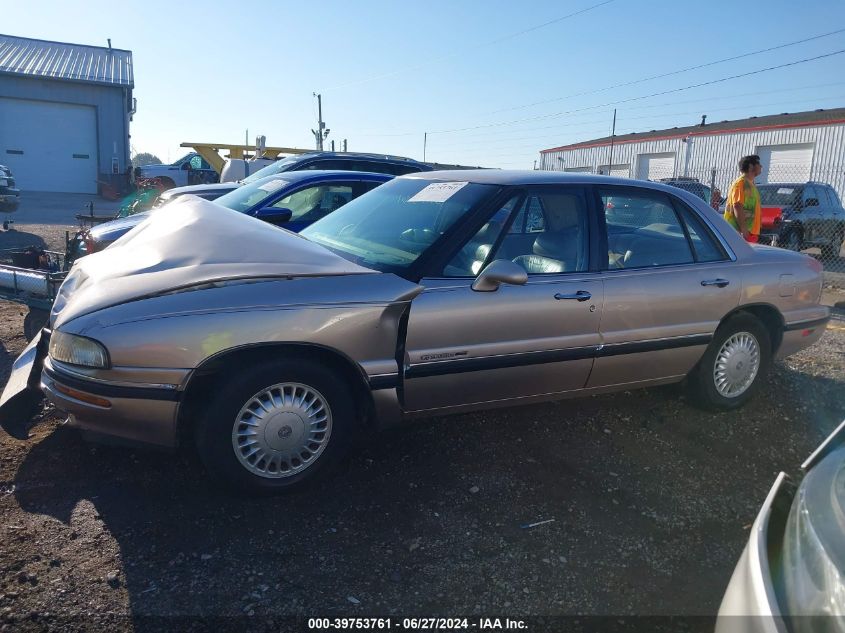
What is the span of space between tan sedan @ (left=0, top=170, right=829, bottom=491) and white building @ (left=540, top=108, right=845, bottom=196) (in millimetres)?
18085

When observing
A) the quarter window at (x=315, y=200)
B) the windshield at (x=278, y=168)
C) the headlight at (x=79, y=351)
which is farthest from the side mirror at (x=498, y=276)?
the windshield at (x=278, y=168)

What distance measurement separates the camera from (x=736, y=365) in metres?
4.36

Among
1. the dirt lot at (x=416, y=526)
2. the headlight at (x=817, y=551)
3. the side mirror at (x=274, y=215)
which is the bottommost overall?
the dirt lot at (x=416, y=526)

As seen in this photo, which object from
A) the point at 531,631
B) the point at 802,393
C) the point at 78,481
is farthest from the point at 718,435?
the point at 78,481

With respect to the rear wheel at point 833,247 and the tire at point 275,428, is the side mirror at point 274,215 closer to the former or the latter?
the tire at point 275,428

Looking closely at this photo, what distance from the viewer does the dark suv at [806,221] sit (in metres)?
14.0

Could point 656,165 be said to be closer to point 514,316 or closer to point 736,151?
point 736,151

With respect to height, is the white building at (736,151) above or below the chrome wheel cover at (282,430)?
above

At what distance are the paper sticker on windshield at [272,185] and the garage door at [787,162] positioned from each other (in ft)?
81.7

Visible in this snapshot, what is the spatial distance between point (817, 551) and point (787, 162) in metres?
29.7

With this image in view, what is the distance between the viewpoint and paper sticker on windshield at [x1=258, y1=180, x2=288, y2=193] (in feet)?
22.4

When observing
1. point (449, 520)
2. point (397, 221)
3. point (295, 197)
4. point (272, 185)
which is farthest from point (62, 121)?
point (449, 520)

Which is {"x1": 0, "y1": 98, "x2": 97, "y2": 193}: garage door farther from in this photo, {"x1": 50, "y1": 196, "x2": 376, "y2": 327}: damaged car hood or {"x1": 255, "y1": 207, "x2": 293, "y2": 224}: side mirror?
{"x1": 50, "y1": 196, "x2": 376, "y2": 327}: damaged car hood

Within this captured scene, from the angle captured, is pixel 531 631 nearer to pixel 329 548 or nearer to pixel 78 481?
pixel 329 548
